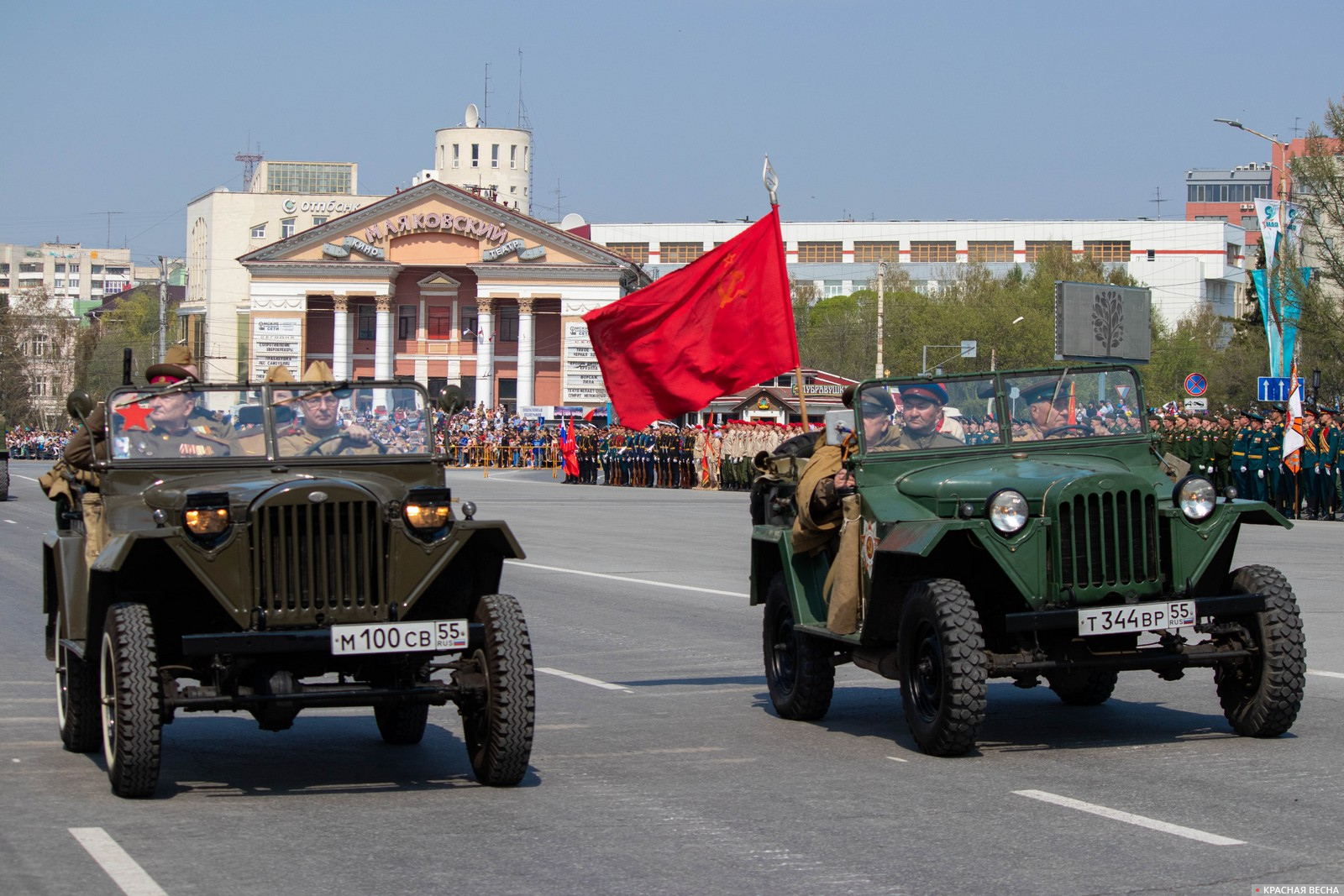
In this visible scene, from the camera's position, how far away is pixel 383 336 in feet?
330

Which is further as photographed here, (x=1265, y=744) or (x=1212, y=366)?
(x=1212, y=366)

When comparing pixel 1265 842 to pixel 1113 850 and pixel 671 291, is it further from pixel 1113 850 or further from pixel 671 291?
pixel 671 291

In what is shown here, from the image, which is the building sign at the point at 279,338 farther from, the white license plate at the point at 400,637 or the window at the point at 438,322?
the white license plate at the point at 400,637

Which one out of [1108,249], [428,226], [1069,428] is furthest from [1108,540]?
[1108,249]

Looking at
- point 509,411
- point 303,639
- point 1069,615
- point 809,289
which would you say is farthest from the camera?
point 809,289

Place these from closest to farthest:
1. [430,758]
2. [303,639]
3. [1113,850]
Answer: [1113,850] < [303,639] < [430,758]

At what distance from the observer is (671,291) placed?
11.2 metres

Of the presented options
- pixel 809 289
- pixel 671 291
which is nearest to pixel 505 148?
pixel 809 289

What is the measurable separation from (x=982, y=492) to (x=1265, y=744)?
1.85m

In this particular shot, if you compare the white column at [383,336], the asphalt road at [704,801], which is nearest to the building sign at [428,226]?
→ the white column at [383,336]

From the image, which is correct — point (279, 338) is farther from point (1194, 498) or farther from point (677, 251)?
point (1194, 498)

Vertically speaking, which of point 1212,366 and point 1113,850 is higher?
point 1212,366

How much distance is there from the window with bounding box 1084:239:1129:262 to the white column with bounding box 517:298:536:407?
50.0 m

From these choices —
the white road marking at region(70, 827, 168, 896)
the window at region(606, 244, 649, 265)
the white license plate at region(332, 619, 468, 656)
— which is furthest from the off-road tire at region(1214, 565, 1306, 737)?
the window at region(606, 244, 649, 265)
